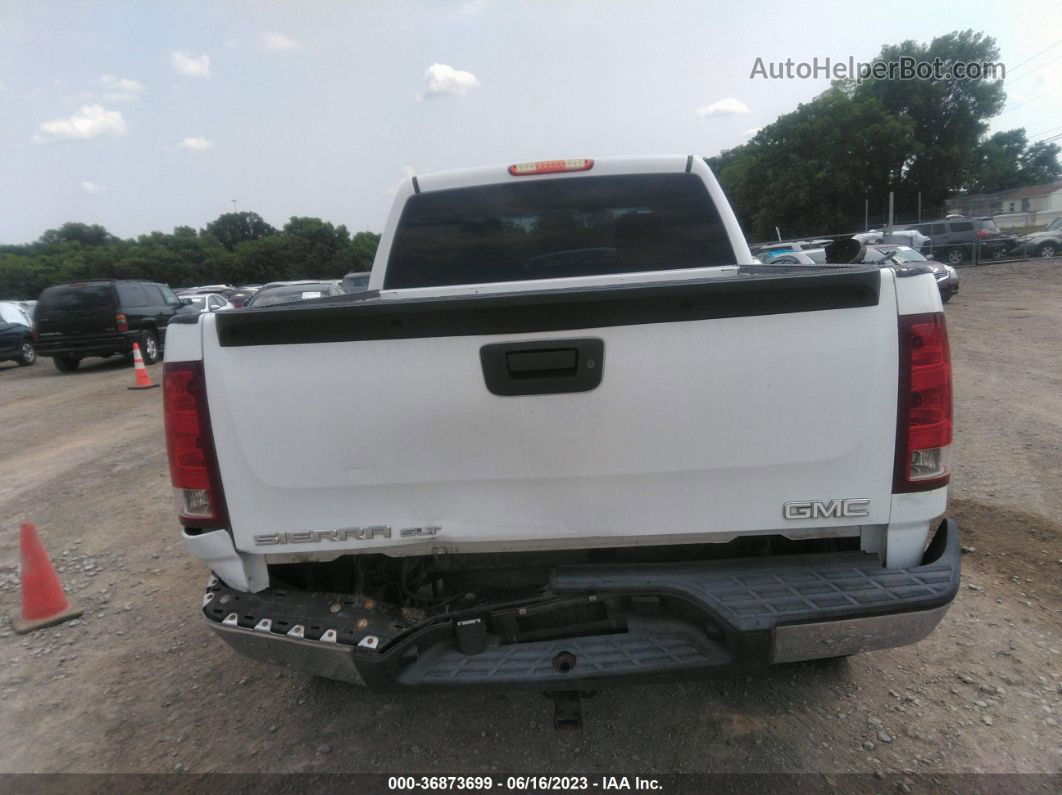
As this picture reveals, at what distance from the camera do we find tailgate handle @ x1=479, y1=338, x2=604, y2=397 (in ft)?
6.98

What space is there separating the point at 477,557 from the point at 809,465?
1.12 m

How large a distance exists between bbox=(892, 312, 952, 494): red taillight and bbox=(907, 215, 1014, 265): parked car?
33.4 meters

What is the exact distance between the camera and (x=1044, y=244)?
98.9 feet

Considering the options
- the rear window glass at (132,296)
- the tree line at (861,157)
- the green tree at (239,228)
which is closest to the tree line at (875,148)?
the tree line at (861,157)

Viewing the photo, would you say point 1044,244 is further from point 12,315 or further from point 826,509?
point 12,315

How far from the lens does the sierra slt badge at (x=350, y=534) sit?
2.27 metres

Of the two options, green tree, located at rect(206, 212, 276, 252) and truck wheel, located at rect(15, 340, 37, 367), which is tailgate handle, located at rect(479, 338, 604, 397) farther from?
green tree, located at rect(206, 212, 276, 252)

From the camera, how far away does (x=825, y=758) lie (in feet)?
8.48

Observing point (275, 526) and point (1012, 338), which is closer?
point (275, 526)

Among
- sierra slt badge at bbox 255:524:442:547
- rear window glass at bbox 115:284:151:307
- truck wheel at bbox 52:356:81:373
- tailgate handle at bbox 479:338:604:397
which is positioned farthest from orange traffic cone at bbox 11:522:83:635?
truck wheel at bbox 52:356:81:373

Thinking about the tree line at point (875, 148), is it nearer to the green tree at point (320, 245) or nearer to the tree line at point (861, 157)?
the tree line at point (861, 157)

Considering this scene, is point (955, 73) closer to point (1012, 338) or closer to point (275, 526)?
point (1012, 338)

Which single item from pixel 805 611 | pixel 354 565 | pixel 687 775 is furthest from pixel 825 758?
pixel 354 565

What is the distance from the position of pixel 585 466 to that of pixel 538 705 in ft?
4.43
